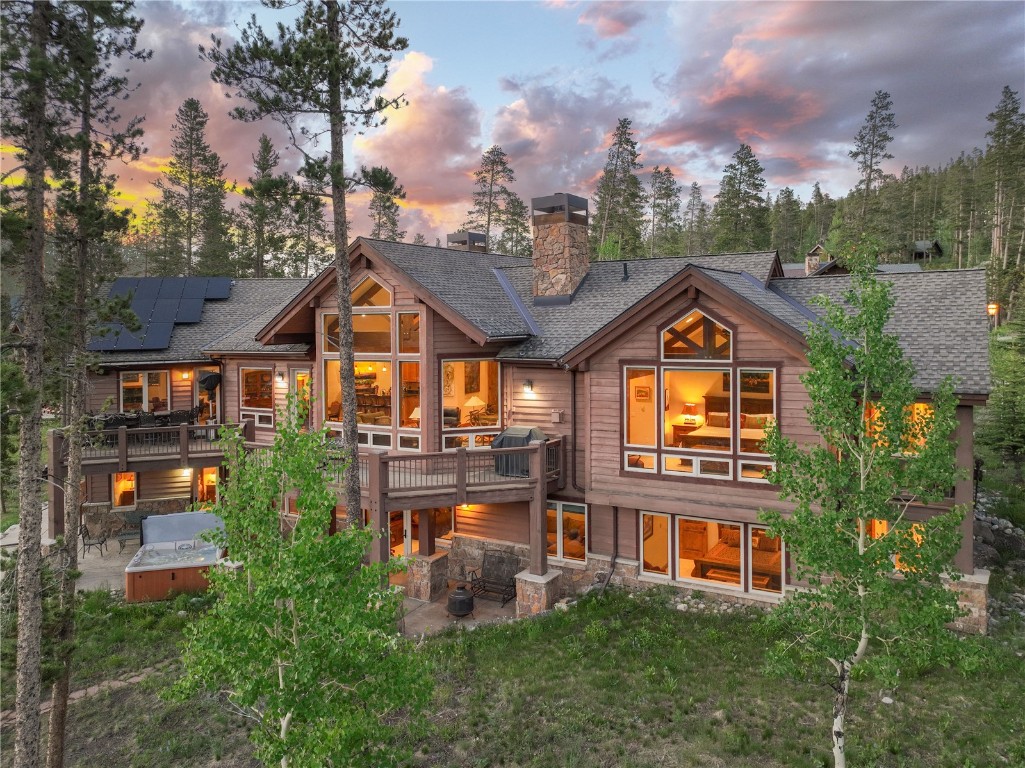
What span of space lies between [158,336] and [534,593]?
16009 mm

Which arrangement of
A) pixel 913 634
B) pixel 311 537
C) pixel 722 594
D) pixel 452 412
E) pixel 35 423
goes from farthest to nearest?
pixel 452 412 < pixel 722 594 < pixel 35 423 < pixel 913 634 < pixel 311 537

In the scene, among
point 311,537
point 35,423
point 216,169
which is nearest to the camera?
point 311,537

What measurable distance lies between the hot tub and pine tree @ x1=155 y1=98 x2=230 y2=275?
2620cm

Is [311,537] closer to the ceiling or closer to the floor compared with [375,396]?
closer to the floor

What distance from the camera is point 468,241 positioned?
2253 centimetres

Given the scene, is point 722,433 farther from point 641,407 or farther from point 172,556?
point 172,556

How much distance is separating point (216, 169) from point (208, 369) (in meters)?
22.2

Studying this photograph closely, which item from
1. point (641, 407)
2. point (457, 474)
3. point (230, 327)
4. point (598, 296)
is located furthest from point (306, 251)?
point (641, 407)

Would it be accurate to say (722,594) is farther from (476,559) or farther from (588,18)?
(588,18)

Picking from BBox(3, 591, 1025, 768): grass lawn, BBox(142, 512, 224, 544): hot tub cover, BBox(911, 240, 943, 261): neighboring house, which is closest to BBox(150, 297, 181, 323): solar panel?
BBox(142, 512, 224, 544): hot tub cover

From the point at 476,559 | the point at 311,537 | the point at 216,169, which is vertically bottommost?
the point at 476,559

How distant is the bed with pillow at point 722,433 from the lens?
456 inches

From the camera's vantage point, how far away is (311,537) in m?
5.22

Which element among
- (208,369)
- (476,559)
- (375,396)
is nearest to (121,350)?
(208,369)
